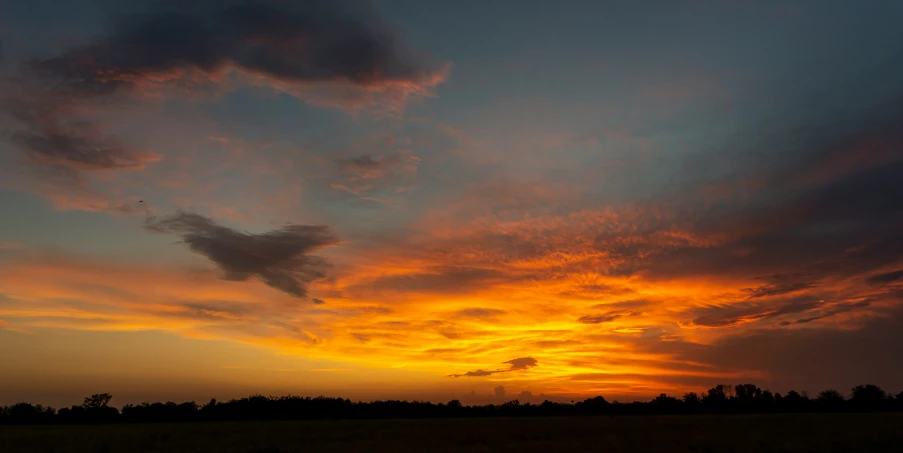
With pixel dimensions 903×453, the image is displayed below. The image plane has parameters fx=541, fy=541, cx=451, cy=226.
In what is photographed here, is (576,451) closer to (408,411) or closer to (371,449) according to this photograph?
(371,449)

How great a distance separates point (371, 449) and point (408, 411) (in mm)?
131629

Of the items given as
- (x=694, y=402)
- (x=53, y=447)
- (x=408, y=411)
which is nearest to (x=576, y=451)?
(x=53, y=447)

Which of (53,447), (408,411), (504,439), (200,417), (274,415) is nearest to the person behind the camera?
(53,447)

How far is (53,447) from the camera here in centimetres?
5528

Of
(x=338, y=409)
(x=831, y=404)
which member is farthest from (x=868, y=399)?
(x=338, y=409)

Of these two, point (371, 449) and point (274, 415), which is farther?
point (274, 415)

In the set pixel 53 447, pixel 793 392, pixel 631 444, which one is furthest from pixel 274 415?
pixel 793 392

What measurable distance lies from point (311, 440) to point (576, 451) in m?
31.6

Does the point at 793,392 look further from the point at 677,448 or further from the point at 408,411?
the point at 677,448

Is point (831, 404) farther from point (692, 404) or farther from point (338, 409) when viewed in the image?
point (338, 409)

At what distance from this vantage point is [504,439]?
6147 centimetres

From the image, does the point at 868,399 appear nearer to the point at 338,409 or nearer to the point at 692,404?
the point at 692,404

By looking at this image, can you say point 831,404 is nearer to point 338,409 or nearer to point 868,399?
point 868,399

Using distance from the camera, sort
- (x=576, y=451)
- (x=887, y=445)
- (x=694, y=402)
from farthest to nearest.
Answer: (x=694, y=402), (x=887, y=445), (x=576, y=451)
